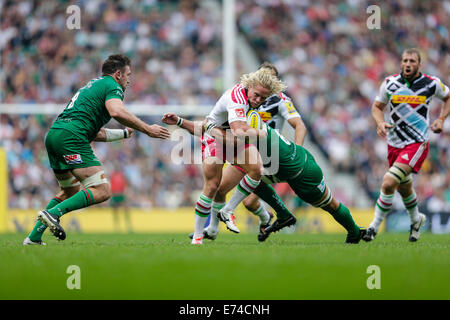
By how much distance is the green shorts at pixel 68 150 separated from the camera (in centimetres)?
791

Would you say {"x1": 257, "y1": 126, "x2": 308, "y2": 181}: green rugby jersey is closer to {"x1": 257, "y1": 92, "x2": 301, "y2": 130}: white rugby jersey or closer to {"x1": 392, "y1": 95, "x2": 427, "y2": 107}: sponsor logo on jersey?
{"x1": 257, "y1": 92, "x2": 301, "y2": 130}: white rugby jersey

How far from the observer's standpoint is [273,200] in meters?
9.22

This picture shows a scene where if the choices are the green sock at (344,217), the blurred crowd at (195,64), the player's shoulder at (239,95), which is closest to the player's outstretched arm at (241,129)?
the player's shoulder at (239,95)

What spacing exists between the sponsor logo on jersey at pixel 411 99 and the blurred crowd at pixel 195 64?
9385mm

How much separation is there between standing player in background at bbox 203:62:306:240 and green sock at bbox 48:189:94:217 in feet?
5.88

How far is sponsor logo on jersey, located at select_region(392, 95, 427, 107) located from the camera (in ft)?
32.4

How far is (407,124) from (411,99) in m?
0.36

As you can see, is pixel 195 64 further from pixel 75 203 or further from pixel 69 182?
pixel 75 203

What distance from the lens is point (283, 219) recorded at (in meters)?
9.08

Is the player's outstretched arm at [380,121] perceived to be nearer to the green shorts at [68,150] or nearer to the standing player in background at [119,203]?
the green shorts at [68,150]

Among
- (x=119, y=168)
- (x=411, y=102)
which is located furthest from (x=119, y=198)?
(x=411, y=102)

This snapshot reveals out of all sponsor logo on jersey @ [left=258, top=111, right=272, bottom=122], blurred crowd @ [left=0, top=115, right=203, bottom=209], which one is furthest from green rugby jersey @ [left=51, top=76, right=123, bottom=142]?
blurred crowd @ [left=0, top=115, right=203, bottom=209]

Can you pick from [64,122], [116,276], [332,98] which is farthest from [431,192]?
[116,276]
